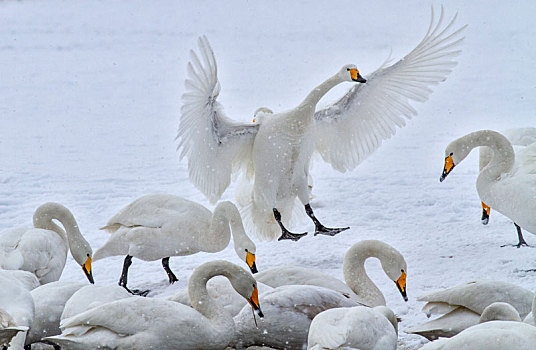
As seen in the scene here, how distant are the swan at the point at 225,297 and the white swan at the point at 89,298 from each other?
0.29 meters

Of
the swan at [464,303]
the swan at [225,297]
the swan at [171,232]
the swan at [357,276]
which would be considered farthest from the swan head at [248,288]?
the swan at [171,232]

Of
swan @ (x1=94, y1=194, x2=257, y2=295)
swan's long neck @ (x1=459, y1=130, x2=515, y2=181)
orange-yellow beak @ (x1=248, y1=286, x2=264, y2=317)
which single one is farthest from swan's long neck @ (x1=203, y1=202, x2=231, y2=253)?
swan's long neck @ (x1=459, y1=130, x2=515, y2=181)

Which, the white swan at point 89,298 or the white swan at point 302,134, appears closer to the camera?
the white swan at point 89,298

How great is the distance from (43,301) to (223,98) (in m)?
10.1

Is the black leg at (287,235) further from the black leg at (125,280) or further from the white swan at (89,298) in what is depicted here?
the white swan at (89,298)

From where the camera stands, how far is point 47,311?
4.25m

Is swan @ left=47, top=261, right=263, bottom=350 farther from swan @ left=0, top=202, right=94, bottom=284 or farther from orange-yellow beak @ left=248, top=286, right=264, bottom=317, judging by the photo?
swan @ left=0, top=202, right=94, bottom=284

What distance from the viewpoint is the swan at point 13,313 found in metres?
3.41

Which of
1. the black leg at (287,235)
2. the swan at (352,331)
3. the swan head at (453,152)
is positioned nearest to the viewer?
the swan at (352,331)

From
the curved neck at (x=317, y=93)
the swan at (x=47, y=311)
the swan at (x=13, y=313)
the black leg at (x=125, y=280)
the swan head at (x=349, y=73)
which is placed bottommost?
the black leg at (x=125, y=280)

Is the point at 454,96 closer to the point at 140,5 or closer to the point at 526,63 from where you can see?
the point at 526,63

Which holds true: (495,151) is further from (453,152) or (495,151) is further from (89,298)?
(89,298)

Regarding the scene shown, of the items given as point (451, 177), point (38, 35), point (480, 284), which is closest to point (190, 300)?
point (480, 284)

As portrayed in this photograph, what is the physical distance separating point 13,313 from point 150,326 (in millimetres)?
624
